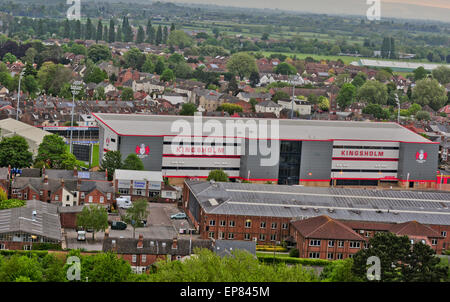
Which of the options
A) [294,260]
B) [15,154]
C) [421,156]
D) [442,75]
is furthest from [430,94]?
[294,260]

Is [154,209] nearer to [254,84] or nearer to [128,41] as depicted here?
[254,84]

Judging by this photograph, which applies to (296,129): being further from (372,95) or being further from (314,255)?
(372,95)

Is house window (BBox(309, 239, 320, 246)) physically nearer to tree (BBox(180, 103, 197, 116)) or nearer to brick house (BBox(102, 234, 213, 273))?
brick house (BBox(102, 234, 213, 273))

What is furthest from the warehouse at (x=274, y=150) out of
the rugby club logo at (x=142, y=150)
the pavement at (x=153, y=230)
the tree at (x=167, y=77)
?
the tree at (x=167, y=77)

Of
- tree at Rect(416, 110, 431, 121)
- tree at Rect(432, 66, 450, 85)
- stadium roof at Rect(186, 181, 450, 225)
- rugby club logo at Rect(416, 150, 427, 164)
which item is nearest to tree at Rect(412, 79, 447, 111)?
tree at Rect(416, 110, 431, 121)

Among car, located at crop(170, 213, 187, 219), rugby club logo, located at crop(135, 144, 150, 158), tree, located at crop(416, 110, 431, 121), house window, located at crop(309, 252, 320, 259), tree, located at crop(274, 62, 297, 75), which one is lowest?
car, located at crop(170, 213, 187, 219)

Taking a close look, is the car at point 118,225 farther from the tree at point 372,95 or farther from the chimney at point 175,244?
the tree at point 372,95

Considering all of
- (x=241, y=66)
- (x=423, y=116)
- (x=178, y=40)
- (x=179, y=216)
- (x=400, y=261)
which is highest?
(x=178, y=40)
